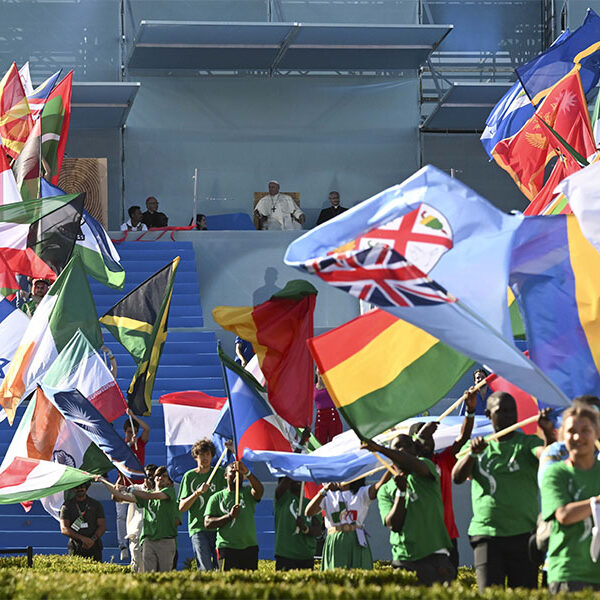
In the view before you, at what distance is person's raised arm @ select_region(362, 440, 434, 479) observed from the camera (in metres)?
9.45

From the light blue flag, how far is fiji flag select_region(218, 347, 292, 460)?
2.96 m

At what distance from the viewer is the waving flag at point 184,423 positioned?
14.9 metres

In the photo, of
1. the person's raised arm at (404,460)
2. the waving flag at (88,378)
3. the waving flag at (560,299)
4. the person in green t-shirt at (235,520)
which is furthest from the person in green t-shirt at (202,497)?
the waving flag at (560,299)

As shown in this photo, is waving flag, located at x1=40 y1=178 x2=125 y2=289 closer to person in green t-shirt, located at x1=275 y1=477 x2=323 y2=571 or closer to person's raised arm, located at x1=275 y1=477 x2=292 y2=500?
person's raised arm, located at x1=275 y1=477 x2=292 y2=500

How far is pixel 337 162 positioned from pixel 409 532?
72.5ft

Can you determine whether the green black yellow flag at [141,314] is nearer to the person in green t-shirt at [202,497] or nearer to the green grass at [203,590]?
the person in green t-shirt at [202,497]

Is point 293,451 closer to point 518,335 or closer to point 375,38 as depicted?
point 518,335

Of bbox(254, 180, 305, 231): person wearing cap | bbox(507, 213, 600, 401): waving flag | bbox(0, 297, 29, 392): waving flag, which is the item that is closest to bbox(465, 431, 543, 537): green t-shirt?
bbox(507, 213, 600, 401): waving flag

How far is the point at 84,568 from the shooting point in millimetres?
13125

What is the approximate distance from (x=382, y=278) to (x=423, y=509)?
171cm

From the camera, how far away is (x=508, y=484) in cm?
902

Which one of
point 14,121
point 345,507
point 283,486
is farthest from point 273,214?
point 345,507

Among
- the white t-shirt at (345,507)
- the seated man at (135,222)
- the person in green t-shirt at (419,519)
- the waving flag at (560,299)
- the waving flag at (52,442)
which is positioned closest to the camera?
the waving flag at (560,299)

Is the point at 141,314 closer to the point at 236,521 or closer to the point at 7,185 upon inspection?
the point at 236,521
